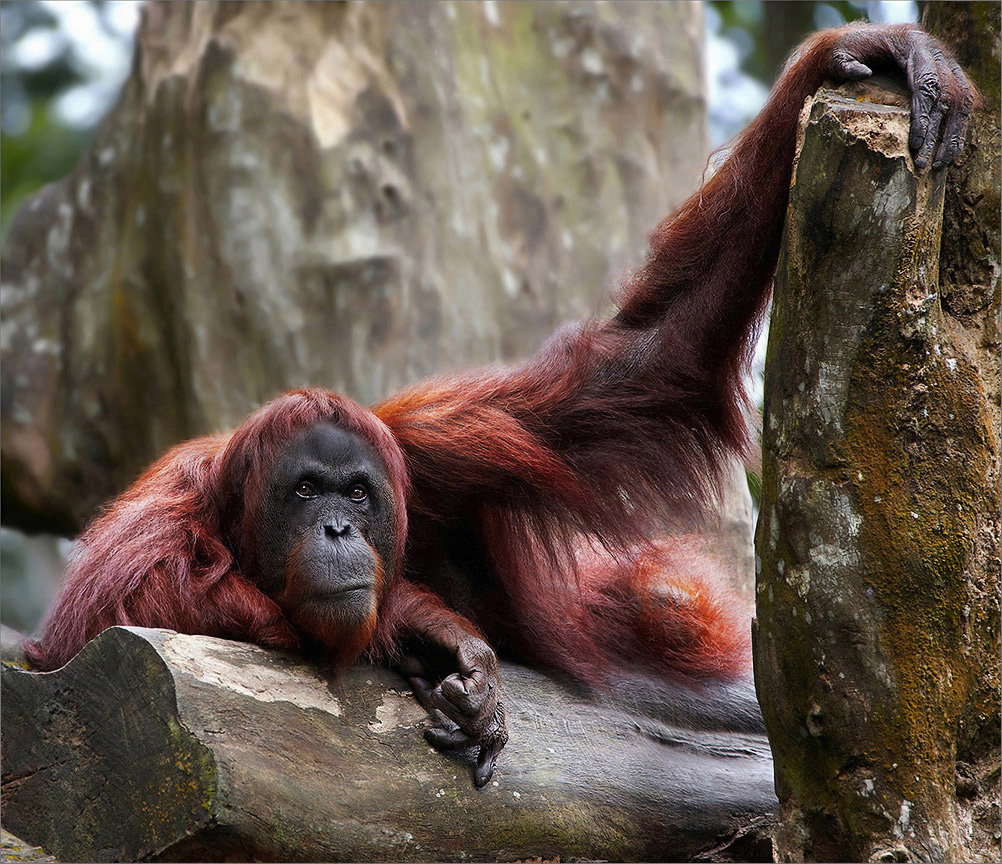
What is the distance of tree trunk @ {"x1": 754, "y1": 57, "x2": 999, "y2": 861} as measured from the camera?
2.39 metres

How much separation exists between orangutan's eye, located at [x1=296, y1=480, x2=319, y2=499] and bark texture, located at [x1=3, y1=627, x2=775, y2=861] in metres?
0.43

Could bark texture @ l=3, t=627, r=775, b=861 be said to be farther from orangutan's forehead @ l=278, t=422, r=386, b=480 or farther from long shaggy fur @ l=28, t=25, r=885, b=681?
orangutan's forehead @ l=278, t=422, r=386, b=480

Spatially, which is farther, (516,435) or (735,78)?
(735,78)

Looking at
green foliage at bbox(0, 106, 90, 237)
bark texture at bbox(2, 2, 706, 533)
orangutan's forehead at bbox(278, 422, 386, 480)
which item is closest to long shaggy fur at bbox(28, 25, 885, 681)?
orangutan's forehead at bbox(278, 422, 386, 480)

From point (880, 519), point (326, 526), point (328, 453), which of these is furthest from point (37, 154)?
point (880, 519)

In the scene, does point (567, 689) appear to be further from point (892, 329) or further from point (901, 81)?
point (901, 81)

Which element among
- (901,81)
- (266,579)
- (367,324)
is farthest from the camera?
(367,324)

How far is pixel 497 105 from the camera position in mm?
7508

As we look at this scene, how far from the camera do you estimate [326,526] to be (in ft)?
9.27

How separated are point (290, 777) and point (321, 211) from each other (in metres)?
4.57

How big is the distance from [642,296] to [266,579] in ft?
4.40

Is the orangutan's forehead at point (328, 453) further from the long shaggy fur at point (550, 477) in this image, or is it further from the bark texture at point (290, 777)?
the bark texture at point (290, 777)

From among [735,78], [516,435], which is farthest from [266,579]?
[735,78]

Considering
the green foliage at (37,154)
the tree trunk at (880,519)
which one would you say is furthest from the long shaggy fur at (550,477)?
the green foliage at (37,154)
